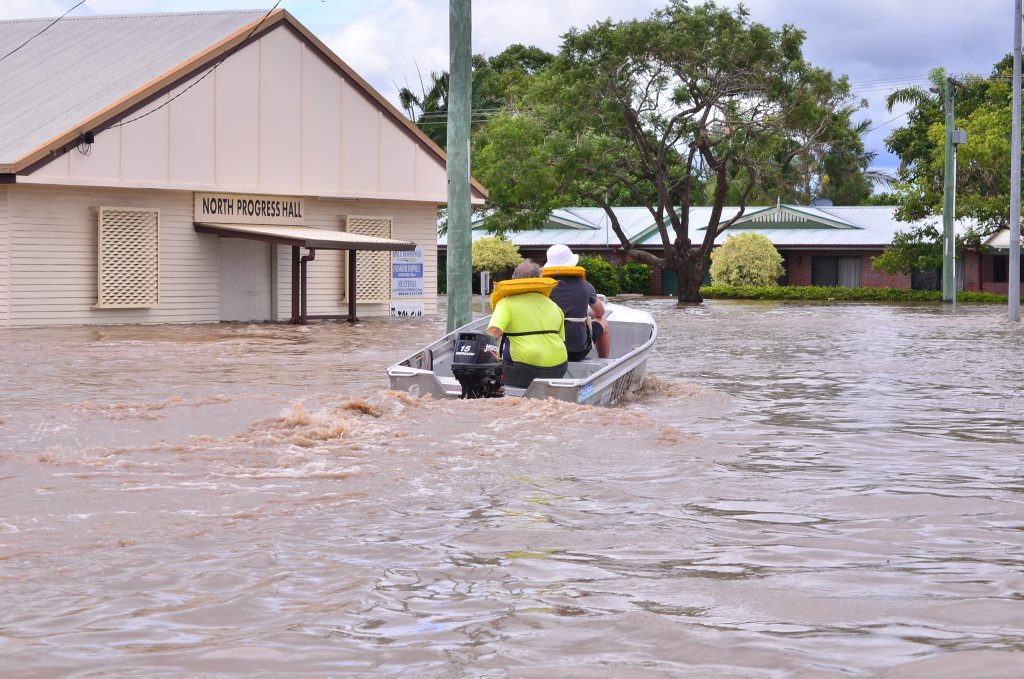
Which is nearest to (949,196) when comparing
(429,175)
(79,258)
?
(429,175)

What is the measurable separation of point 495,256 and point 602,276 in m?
4.42

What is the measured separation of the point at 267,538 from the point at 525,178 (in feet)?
133

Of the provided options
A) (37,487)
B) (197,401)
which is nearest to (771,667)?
(37,487)

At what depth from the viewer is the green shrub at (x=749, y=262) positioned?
57.2 metres

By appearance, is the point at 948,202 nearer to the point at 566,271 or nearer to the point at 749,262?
the point at 749,262

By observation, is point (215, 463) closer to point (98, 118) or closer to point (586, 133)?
point (98, 118)

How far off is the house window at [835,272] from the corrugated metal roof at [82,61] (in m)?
31.8

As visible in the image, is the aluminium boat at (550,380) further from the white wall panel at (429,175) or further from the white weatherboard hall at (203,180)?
the white wall panel at (429,175)

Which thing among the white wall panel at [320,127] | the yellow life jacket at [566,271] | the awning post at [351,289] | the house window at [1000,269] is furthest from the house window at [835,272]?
the yellow life jacket at [566,271]

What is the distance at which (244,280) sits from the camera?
34.1 meters

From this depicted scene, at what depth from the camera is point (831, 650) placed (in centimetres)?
580

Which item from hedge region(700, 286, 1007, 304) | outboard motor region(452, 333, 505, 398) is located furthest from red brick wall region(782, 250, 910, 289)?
outboard motor region(452, 333, 505, 398)

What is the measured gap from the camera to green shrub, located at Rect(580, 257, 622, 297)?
57.5 metres

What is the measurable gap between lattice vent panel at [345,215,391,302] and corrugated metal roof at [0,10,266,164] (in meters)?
5.82
